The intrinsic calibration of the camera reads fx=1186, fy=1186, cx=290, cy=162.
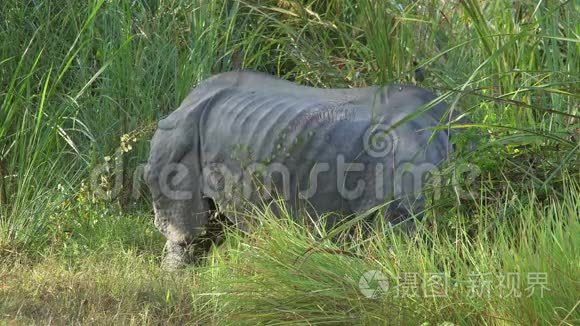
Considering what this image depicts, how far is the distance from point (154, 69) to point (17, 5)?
33.0 inches

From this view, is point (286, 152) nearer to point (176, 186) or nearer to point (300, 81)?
point (176, 186)

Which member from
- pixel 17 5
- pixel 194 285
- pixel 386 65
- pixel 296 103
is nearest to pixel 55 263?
pixel 194 285

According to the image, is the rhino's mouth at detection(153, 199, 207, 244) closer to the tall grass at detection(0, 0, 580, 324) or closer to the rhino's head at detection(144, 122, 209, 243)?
the rhino's head at detection(144, 122, 209, 243)

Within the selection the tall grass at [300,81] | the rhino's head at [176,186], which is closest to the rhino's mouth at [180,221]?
the rhino's head at [176,186]

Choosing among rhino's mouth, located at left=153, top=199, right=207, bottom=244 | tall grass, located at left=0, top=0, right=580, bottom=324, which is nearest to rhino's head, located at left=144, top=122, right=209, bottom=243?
rhino's mouth, located at left=153, top=199, right=207, bottom=244

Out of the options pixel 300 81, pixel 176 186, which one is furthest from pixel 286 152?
pixel 300 81

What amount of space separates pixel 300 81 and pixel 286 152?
1.62 m

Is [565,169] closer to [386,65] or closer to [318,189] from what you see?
[318,189]

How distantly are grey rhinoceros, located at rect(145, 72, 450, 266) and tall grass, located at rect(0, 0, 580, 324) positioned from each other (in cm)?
17

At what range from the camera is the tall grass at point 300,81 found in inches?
127

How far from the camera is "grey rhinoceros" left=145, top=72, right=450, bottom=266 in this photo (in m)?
3.92

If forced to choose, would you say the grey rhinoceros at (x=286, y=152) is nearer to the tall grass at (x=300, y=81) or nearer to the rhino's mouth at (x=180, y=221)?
the rhino's mouth at (x=180, y=221)

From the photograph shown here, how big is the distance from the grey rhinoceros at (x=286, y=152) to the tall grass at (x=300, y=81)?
0.17m

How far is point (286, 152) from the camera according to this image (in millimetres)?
4227
